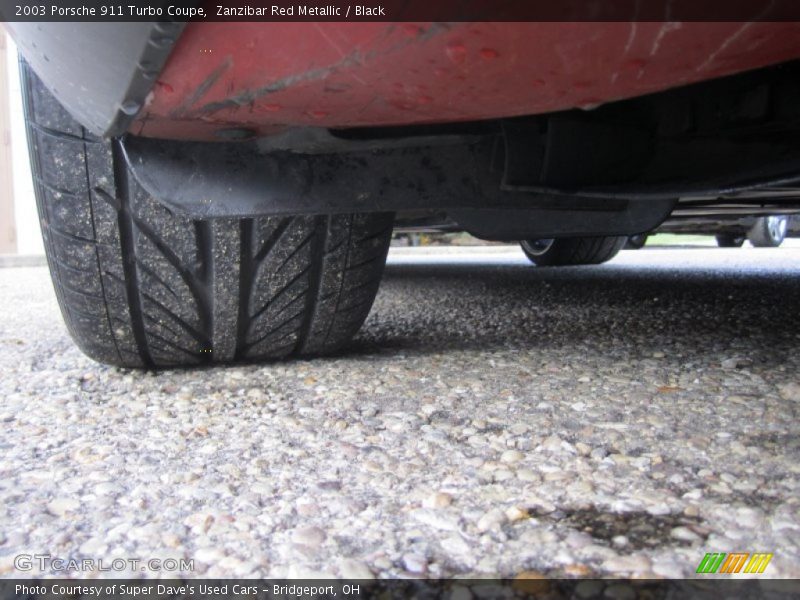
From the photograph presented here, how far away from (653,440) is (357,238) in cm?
63

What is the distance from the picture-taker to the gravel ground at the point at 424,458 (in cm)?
63

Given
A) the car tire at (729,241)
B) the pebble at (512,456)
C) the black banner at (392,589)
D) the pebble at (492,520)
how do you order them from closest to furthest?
the black banner at (392,589) → the pebble at (492,520) → the pebble at (512,456) → the car tire at (729,241)

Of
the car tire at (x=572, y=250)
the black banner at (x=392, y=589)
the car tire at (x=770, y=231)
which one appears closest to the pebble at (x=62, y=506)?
the black banner at (x=392, y=589)

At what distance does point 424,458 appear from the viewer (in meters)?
0.84

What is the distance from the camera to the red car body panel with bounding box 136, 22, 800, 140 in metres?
0.61

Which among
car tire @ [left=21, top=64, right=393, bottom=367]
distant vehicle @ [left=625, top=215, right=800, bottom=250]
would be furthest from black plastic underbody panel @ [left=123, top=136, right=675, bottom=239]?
distant vehicle @ [left=625, top=215, right=800, bottom=250]

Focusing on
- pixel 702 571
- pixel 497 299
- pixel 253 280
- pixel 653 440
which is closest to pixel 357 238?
pixel 253 280

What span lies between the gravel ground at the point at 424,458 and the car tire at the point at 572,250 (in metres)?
1.96

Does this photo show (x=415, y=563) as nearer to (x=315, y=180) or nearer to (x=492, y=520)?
(x=492, y=520)

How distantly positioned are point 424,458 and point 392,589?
0.94 ft

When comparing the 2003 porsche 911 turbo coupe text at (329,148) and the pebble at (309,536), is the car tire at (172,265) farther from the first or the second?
the pebble at (309,536)

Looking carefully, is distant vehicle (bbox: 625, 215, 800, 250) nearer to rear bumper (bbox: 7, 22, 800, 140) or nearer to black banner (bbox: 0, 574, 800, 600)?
rear bumper (bbox: 7, 22, 800, 140)

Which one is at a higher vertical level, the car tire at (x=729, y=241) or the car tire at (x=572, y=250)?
the car tire at (x=572, y=250)

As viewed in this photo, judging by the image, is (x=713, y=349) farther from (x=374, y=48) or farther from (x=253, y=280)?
(x=374, y=48)
